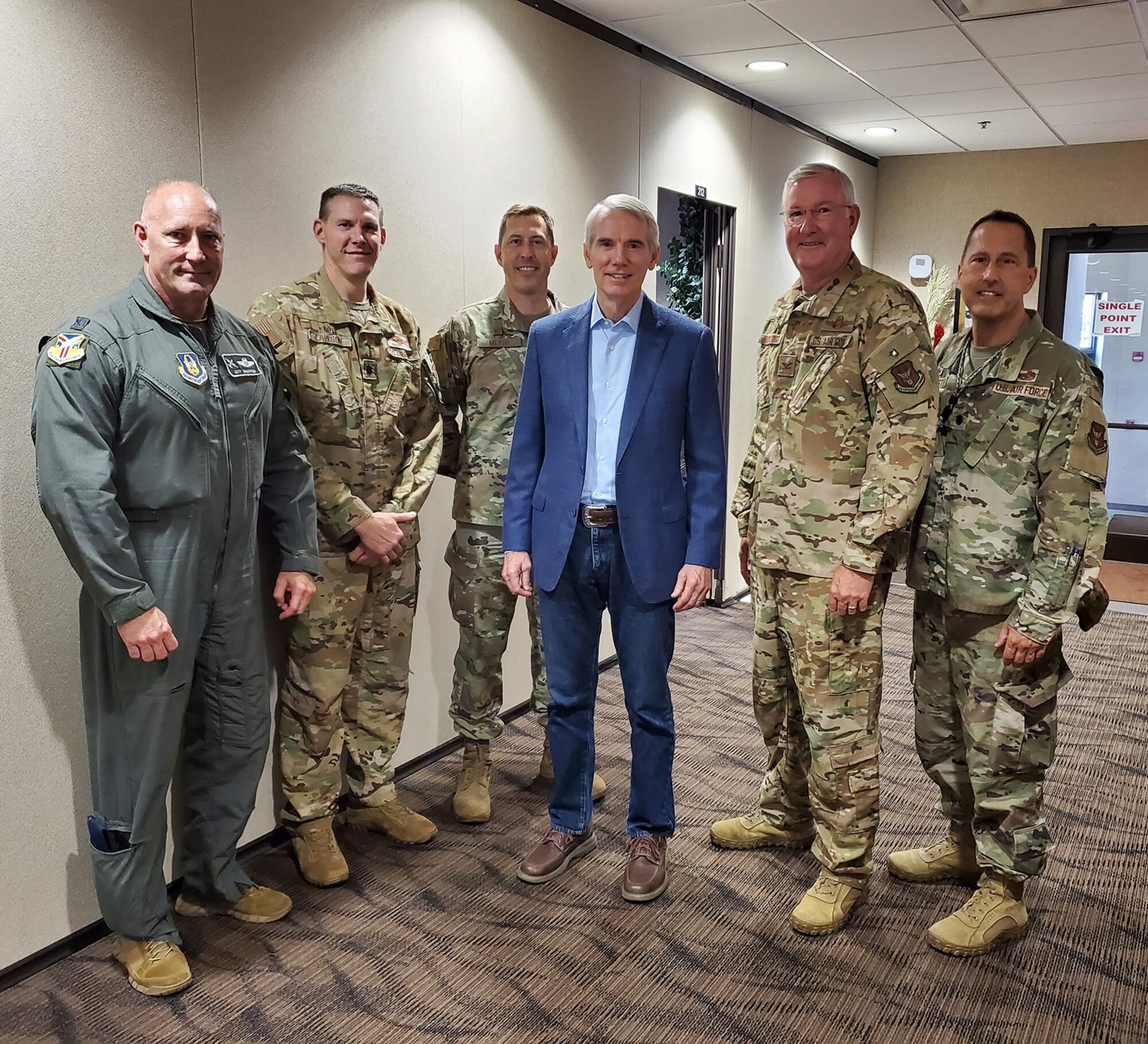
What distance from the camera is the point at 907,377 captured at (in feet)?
7.68

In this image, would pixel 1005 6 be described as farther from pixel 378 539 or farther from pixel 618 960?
pixel 618 960

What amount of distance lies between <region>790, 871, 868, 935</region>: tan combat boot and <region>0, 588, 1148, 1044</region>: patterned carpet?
0.12 feet

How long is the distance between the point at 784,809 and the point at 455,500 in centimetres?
136

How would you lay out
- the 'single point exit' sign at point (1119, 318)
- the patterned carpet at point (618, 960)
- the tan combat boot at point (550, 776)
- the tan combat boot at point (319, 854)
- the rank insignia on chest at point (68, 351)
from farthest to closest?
the 'single point exit' sign at point (1119, 318) < the tan combat boot at point (550, 776) < the tan combat boot at point (319, 854) < the patterned carpet at point (618, 960) < the rank insignia on chest at point (68, 351)

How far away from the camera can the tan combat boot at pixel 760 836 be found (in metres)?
2.95

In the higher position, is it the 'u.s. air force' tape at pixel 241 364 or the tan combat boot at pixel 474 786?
the 'u.s. air force' tape at pixel 241 364

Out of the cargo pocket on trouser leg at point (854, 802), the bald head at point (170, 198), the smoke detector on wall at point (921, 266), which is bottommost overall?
the cargo pocket on trouser leg at point (854, 802)

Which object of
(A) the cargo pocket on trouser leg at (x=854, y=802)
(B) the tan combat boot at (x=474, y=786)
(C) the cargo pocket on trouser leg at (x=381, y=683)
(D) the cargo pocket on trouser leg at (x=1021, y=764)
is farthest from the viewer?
(B) the tan combat boot at (x=474, y=786)

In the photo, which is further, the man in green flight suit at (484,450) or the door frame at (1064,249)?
the door frame at (1064,249)

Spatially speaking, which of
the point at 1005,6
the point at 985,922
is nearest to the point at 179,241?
the point at 985,922

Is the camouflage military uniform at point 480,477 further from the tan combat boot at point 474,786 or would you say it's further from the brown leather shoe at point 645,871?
the brown leather shoe at point 645,871

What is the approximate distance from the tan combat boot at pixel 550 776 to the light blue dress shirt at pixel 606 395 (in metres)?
1.08

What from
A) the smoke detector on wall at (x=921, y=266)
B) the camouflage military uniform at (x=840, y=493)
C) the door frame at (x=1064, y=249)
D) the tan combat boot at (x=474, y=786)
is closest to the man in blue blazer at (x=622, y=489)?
the camouflage military uniform at (x=840, y=493)

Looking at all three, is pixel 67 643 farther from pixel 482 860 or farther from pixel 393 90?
pixel 393 90
